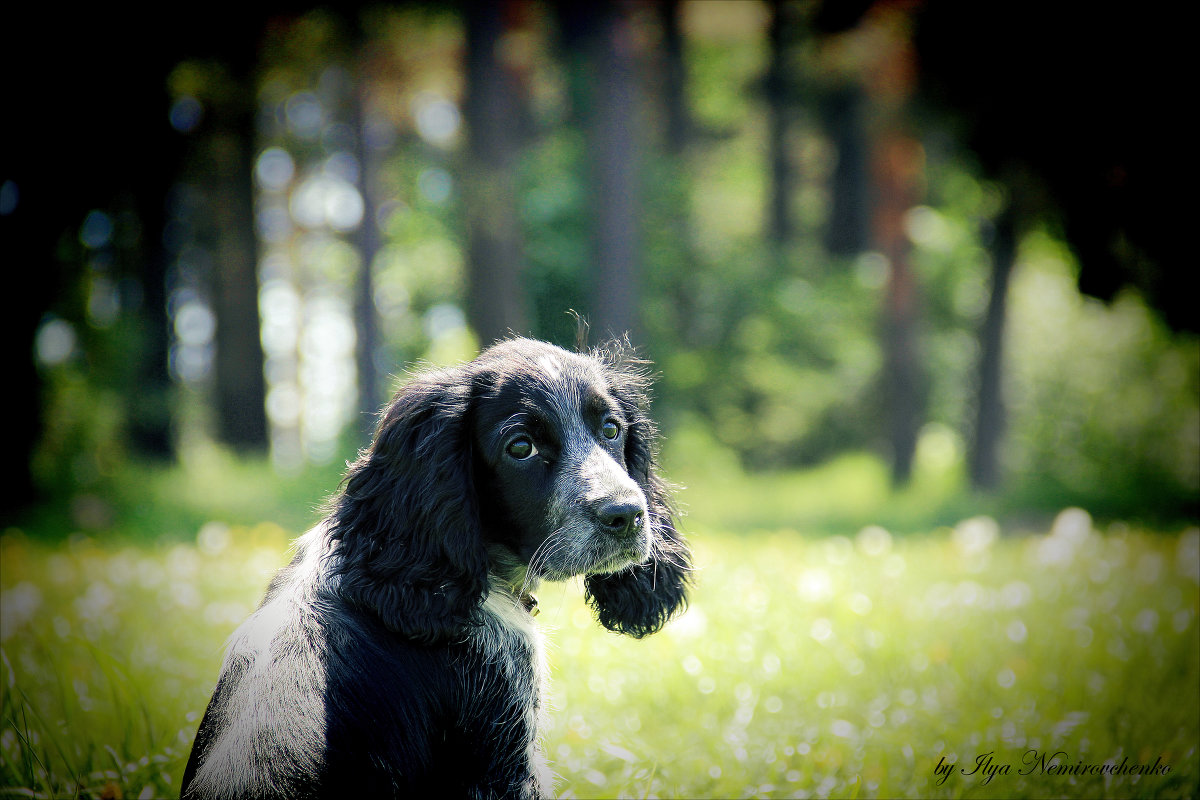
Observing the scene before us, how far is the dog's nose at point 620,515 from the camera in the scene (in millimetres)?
2395

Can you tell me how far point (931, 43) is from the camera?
5.97m

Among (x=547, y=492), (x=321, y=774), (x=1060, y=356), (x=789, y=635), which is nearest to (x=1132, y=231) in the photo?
(x=789, y=635)

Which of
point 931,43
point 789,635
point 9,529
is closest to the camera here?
point 789,635

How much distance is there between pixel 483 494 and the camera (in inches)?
104

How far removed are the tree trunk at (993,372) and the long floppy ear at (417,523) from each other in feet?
37.2

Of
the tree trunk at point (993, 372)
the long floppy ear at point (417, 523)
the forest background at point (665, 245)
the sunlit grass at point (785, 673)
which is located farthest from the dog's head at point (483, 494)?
the tree trunk at point (993, 372)

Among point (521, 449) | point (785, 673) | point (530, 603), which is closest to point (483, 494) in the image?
point (521, 449)

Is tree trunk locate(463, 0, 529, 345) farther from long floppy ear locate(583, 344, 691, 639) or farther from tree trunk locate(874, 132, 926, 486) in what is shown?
tree trunk locate(874, 132, 926, 486)

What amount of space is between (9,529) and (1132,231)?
11.7 m

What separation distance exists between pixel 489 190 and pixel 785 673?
741 cm

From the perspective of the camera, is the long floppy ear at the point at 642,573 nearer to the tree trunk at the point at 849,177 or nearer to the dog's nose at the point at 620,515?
the dog's nose at the point at 620,515

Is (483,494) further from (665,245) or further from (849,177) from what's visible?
(849,177)

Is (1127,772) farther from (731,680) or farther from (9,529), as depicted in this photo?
(9,529)

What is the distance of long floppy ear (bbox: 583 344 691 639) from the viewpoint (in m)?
3.05
